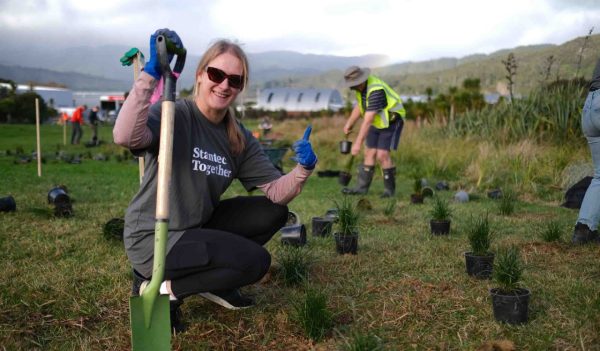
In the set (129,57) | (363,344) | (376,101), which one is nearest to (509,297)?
(363,344)

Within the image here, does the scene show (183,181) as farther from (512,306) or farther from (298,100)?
(298,100)

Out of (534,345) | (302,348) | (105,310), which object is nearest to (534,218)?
(534,345)

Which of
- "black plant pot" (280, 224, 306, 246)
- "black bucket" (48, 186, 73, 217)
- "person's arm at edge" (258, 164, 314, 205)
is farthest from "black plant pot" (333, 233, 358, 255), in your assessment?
"black bucket" (48, 186, 73, 217)

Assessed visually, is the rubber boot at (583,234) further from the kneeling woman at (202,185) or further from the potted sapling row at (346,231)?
the kneeling woman at (202,185)

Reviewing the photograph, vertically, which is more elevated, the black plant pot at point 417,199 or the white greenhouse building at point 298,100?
the white greenhouse building at point 298,100

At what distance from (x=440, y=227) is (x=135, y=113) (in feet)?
10.5

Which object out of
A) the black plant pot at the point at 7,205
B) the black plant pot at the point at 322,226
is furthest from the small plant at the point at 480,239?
the black plant pot at the point at 7,205

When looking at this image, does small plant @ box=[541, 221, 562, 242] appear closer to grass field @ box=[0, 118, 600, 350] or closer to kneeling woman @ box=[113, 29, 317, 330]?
grass field @ box=[0, 118, 600, 350]

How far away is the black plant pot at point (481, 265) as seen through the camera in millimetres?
3555

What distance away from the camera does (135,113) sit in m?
2.44

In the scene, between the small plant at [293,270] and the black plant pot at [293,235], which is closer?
the small plant at [293,270]

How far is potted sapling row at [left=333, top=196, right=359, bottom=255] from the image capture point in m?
4.21

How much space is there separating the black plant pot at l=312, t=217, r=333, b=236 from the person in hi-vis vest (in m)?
2.32

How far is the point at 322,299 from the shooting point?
275cm
